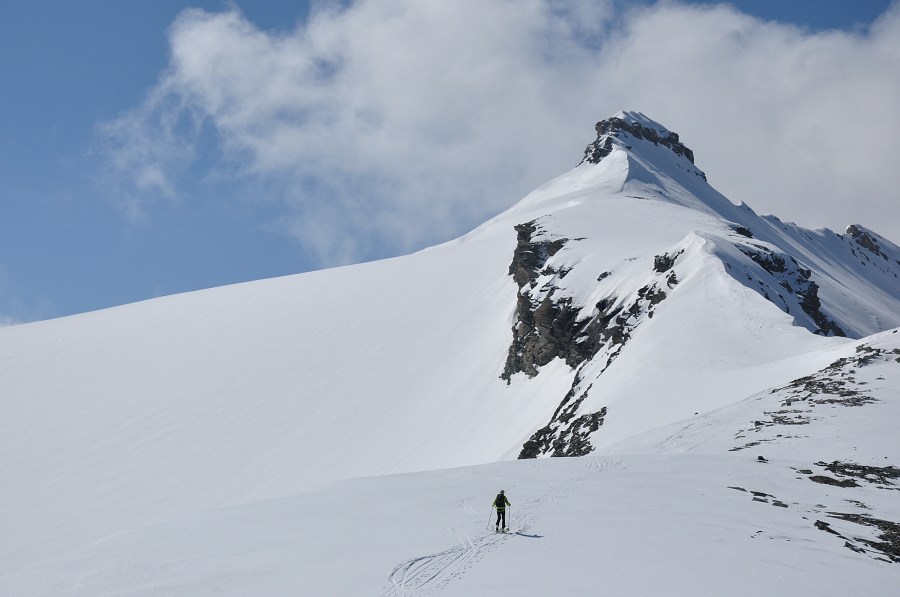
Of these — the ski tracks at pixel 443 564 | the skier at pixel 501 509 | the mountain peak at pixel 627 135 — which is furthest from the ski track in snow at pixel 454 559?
the mountain peak at pixel 627 135

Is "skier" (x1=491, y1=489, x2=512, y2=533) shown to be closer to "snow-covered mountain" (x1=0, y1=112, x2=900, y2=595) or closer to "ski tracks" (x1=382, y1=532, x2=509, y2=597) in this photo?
"snow-covered mountain" (x1=0, y1=112, x2=900, y2=595)

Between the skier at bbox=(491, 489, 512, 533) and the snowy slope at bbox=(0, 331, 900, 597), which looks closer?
the snowy slope at bbox=(0, 331, 900, 597)

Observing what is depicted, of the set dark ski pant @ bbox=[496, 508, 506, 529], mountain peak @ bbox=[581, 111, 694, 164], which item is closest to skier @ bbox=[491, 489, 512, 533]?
dark ski pant @ bbox=[496, 508, 506, 529]

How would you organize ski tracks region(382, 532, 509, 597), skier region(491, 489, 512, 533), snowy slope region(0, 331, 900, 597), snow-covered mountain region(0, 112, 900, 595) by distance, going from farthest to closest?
skier region(491, 489, 512, 533)
snow-covered mountain region(0, 112, 900, 595)
snowy slope region(0, 331, 900, 597)
ski tracks region(382, 532, 509, 597)

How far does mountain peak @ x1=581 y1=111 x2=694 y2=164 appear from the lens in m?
119

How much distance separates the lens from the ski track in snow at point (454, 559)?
33.7 feet

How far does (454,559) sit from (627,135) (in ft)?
406

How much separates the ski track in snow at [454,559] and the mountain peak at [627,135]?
109 m

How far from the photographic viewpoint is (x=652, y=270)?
43188 mm

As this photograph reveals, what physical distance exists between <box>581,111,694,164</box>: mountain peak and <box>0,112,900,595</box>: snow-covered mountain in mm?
20173

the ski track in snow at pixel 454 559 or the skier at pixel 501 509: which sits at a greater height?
the skier at pixel 501 509

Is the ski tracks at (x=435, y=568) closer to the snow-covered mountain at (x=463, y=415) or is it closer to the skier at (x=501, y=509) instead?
the snow-covered mountain at (x=463, y=415)

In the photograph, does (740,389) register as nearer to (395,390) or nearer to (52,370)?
(395,390)

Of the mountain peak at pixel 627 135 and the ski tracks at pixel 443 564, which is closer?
the ski tracks at pixel 443 564
